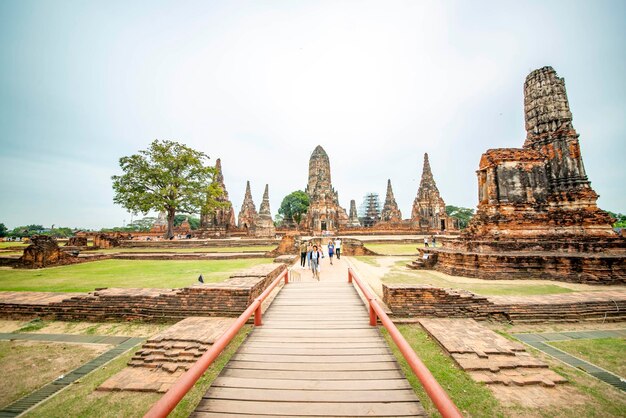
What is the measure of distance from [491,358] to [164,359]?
4.93 metres

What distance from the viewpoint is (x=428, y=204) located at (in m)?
36.4

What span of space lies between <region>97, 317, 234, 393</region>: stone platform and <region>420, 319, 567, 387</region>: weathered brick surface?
3.97m

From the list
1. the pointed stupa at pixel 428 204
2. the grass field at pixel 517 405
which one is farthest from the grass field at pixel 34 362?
the pointed stupa at pixel 428 204

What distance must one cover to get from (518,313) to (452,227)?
1372 inches

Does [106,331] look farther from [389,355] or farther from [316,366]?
[389,355]

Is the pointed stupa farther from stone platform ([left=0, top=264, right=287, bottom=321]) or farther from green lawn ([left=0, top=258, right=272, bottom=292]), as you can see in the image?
stone platform ([left=0, top=264, right=287, bottom=321])

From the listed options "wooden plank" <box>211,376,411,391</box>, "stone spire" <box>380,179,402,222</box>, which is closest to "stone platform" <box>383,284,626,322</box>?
"wooden plank" <box>211,376,411,391</box>

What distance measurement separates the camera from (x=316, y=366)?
3324mm

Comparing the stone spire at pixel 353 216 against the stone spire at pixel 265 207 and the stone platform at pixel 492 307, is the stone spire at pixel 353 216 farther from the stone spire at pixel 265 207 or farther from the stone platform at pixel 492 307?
the stone platform at pixel 492 307

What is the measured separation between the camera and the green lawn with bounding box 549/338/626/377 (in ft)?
12.5

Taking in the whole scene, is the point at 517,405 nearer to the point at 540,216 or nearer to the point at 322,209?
the point at 540,216

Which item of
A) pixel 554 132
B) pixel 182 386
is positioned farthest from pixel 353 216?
pixel 182 386

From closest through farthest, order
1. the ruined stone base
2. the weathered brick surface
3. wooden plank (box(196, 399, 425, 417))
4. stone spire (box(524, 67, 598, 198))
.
→ wooden plank (box(196, 399, 425, 417)), the weathered brick surface, the ruined stone base, stone spire (box(524, 67, 598, 198))

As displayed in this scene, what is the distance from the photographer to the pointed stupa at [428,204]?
118 ft
